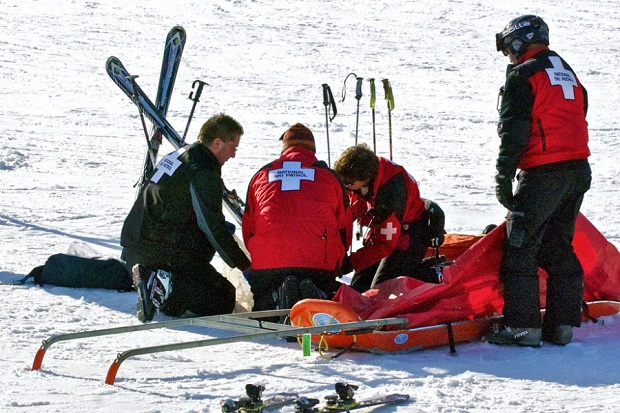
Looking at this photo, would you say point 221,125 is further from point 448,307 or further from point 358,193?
point 448,307

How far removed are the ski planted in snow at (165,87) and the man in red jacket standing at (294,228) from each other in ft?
7.23

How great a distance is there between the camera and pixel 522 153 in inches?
192

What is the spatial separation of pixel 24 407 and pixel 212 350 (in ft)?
3.97

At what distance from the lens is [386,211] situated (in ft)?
18.6

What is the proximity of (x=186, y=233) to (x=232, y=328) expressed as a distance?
→ 1.04 meters

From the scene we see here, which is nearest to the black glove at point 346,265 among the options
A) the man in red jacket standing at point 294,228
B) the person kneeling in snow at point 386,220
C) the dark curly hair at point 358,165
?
the person kneeling in snow at point 386,220

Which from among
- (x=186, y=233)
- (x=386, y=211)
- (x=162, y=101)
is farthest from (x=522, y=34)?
(x=162, y=101)

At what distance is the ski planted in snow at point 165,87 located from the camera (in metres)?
7.51

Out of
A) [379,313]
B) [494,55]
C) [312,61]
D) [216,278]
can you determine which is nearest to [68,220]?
[216,278]

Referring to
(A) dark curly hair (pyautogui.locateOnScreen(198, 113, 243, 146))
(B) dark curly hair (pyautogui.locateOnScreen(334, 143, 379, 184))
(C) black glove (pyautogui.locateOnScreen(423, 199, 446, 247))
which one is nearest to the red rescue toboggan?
(B) dark curly hair (pyautogui.locateOnScreen(334, 143, 379, 184))

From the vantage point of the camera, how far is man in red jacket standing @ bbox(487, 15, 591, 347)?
485cm

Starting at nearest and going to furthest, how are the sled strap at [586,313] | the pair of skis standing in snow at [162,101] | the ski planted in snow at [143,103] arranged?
the sled strap at [586,313]
the pair of skis standing in snow at [162,101]
the ski planted in snow at [143,103]

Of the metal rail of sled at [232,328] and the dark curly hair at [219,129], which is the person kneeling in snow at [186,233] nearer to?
the dark curly hair at [219,129]

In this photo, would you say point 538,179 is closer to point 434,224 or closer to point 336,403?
point 434,224
